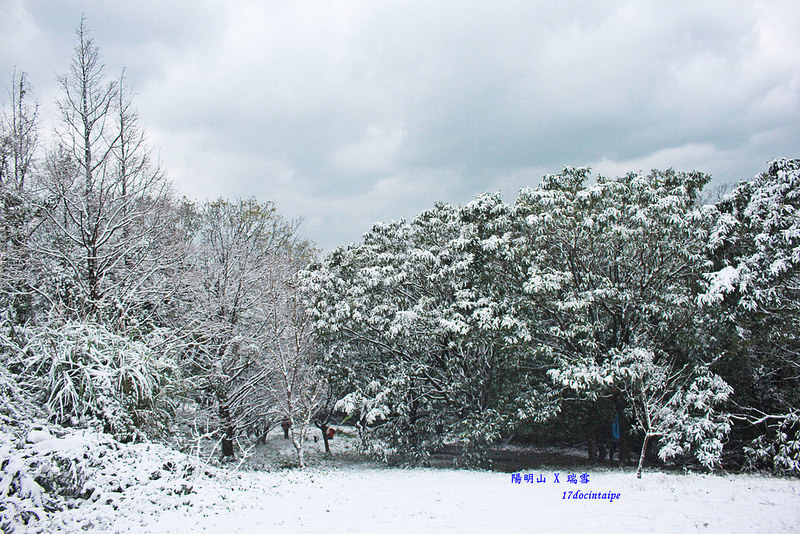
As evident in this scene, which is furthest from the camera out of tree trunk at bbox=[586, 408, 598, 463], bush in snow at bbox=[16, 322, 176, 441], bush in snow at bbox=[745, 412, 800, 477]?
tree trunk at bbox=[586, 408, 598, 463]

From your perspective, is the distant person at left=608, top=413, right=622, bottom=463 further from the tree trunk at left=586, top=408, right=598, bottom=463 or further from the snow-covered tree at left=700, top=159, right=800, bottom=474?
the snow-covered tree at left=700, top=159, right=800, bottom=474

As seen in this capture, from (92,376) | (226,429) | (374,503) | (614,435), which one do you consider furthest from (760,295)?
(226,429)

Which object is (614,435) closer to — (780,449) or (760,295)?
(780,449)

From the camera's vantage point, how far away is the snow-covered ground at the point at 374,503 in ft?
22.7

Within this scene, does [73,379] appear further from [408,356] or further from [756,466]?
[756,466]

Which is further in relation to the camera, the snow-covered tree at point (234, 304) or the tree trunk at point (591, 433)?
the tree trunk at point (591, 433)

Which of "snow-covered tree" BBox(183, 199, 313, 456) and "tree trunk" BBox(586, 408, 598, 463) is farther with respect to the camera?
"tree trunk" BBox(586, 408, 598, 463)

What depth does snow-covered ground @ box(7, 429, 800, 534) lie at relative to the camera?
22.7ft

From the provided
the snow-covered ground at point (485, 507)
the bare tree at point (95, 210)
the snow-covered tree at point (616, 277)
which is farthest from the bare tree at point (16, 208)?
the snow-covered tree at point (616, 277)

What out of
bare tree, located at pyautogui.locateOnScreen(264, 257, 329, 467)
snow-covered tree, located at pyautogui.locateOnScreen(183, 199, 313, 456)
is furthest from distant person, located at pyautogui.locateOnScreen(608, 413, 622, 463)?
snow-covered tree, located at pyautogui.locateOnScreen(183, 199, 313, 456)

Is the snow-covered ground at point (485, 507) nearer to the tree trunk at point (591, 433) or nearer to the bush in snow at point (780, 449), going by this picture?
the bush in snow at point (780, 449)

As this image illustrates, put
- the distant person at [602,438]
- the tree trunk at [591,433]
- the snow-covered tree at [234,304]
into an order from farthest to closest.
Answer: the distant person at [602,438] → the tree trunk at [591,433] → the snow-covered tree at [234,304]

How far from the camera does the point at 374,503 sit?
9.15m

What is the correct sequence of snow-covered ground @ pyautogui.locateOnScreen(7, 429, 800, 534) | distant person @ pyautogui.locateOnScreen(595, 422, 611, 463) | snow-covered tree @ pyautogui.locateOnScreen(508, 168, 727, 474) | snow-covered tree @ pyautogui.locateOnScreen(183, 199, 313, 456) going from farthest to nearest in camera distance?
distant person @ pyautogui.locateOnScreen(595, 422, 611, 463), snow-covered tree @ pyautogui.locateOnScreen(183, 199, 313, 456), snow-covered tree @ pyautogui.locateOnScreen(508, 168, 727, 474), snow-covered ground @ pyautogui.locateOnScreen(7, 429, 800, 534)
